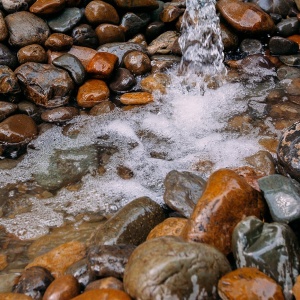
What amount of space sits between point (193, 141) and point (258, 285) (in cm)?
302

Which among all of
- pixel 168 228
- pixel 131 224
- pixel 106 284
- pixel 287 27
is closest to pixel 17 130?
pixel 131 224

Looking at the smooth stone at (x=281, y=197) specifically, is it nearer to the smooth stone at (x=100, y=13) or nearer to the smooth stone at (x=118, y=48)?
the smooth stone at (x=118, y=48)

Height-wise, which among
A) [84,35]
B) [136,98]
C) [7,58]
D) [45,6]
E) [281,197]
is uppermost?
[45,6]

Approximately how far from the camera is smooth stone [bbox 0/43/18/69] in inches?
260

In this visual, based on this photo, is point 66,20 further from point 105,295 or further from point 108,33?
point 105,295

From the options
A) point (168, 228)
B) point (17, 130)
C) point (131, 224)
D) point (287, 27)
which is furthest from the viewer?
point (287, 27)

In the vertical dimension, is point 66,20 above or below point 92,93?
above

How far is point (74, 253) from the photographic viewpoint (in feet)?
12.1

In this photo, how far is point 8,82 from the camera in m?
6.18

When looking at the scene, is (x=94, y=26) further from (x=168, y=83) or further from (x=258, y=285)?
(x=258, y=285)

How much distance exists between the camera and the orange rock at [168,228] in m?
3.54

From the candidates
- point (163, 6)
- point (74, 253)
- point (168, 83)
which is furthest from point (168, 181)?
point (163, 6)

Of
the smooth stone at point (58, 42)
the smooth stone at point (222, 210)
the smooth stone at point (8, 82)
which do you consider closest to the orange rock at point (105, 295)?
the smooth stone at point (222, 210)

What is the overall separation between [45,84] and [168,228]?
11.8 feet
